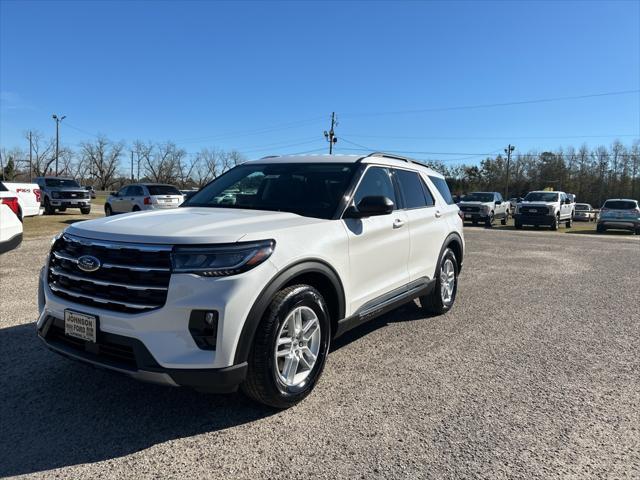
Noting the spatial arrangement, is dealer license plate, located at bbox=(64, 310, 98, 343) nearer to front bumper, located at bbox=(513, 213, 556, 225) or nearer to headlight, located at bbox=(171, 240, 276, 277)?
headlight, located at bbox=(171, 240, 276, 277)

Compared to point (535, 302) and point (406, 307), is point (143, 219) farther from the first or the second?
point (535, 302)

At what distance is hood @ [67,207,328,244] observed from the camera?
9.37ft

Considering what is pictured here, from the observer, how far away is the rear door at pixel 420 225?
16.3 feet

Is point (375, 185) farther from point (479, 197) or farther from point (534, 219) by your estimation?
point (479, 197)

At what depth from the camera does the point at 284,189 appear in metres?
4.29

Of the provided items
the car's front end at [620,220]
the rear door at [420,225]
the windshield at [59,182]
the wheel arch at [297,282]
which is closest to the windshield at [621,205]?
the car's front end at [620,220]

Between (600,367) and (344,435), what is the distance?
2719 mm

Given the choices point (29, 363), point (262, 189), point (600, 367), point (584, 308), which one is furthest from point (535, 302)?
point (29, 363)

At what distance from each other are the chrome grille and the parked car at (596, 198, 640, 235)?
1036 inches

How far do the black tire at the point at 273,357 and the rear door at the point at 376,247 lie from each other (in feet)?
2.15

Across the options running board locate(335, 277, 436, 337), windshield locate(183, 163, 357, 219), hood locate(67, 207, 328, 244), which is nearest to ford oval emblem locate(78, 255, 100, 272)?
hood locate(67, 207, 328, 244)

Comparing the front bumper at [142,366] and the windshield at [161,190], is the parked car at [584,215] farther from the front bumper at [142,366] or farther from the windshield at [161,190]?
the front bumper at [142,366]

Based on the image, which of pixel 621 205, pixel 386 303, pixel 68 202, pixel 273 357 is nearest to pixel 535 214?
pixel 621 205

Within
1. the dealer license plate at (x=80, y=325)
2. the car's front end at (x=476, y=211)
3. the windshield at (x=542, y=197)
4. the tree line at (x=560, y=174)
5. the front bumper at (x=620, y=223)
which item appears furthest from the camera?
the tree line at (x=560, y=174)
